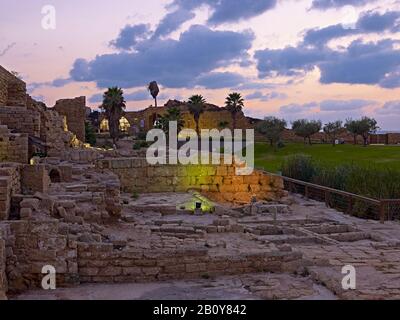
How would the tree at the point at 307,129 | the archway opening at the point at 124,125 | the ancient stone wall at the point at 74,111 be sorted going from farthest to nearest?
the archway opening at the point at 124,125, the tree at the point at 307,129, the ancient stone wall at the point at 74,111

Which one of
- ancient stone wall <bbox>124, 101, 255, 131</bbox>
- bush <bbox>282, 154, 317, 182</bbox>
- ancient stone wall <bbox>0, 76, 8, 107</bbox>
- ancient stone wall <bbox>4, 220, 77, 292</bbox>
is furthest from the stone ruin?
ancient stone wall <bbox>124, 101, 255, 131</bbox>

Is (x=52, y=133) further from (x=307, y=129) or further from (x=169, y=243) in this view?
(x=307, y=129)

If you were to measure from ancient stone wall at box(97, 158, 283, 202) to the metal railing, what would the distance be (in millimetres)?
1838

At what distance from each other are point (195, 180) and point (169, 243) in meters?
Answer: 10.9

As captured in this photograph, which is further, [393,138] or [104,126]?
[104,126]

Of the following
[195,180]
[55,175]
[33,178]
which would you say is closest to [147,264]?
[33,178]

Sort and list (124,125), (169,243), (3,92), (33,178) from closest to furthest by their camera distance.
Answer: (169,243) → (33,178) → (3,92) → (124,125)

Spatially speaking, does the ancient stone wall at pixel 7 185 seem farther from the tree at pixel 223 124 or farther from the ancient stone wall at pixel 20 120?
the tree at pixel 223 124

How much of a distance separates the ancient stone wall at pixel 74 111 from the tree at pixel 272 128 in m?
24.4

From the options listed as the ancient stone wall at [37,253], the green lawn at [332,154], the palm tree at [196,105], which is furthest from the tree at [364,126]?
the ancient stone wall at [37,253]

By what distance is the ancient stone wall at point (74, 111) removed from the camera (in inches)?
1163

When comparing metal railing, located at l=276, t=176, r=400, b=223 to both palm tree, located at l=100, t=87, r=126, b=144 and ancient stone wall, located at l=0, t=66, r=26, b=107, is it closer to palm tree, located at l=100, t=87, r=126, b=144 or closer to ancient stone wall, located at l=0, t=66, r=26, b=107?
ancient stone wall, located at l=0, t=66, r=26, b=107

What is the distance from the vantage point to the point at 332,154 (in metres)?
41.7
